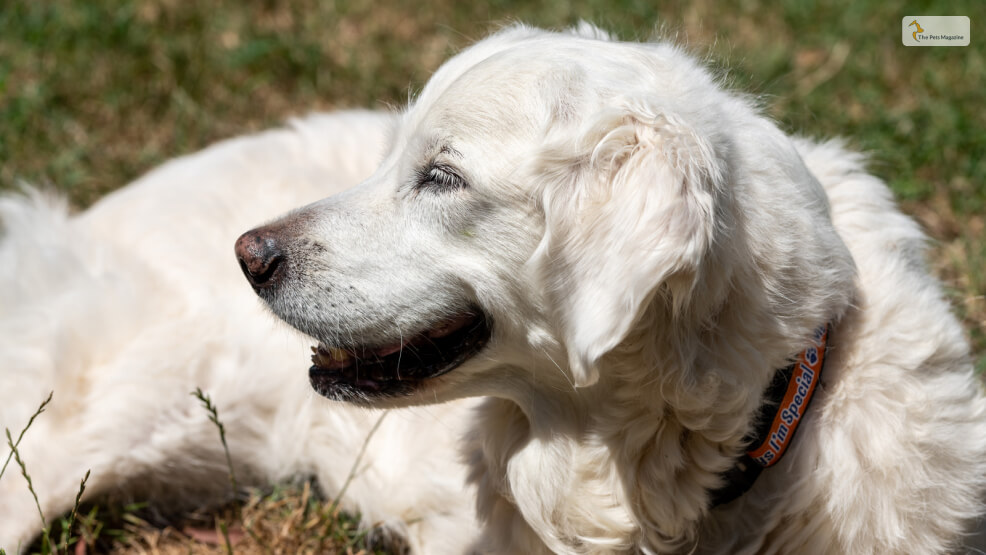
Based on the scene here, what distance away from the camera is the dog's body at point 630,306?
208 centimetres

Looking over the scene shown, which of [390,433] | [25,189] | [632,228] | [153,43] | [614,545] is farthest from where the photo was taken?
[153,43]

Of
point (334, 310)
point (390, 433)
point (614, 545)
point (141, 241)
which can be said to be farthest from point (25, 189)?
point (614, 545)

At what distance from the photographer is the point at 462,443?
9.07ft

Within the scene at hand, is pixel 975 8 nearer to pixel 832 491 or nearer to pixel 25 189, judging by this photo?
pixel 832 491

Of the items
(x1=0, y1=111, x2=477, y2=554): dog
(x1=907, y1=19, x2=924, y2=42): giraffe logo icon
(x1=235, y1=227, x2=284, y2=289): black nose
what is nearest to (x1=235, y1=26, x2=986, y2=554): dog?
(x1=235, y1=227, x2=284, y2=289): black nose

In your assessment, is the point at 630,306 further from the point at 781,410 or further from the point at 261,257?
the point at 261,257

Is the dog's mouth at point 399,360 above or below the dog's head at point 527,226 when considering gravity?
below

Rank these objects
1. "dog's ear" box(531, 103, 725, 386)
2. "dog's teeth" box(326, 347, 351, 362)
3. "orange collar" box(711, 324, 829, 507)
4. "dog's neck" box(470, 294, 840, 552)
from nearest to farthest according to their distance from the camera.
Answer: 1. "dog's ear" box(531, 103, 725, 386)
2. "dog's neck" box(470, 294, 840, 552)
3. "orange collar" box(711, 324, 829, 507)
4. "dog's teeth" box(326, 347, 351, 362)

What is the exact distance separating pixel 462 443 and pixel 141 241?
1.57 metres

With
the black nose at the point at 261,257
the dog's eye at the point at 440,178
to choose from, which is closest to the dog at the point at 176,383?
the black nose at the point at 261,257

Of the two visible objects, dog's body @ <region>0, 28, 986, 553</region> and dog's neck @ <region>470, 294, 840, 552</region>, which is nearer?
dog's body @ <region>0, 28, 986, 553</region>

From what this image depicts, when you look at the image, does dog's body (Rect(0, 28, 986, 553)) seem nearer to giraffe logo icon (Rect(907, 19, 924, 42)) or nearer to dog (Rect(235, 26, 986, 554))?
dog (Rect(235, 26, 986, 554))

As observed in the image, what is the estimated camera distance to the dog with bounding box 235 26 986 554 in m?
2.14

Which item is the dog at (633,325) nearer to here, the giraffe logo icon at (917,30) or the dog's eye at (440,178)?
the dog's eye at (440,178)
